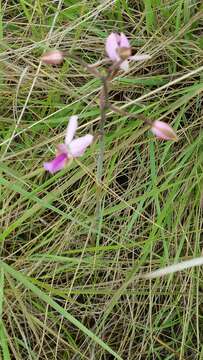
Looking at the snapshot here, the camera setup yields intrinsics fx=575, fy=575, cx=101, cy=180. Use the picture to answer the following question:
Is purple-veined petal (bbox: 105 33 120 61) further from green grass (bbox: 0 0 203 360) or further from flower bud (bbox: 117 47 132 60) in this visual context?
green grass (bbox: 0 0 203 360)

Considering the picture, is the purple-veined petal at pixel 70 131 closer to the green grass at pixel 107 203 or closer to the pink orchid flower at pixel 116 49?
the pink orchid flower at pixel 116 49

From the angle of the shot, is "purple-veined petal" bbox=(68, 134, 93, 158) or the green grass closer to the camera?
"purple-veined petal" bbox=(68, 134, 93, 158)

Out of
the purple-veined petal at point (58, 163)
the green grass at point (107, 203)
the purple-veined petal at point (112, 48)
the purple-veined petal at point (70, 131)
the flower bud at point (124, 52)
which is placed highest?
the flower bud at point (124, 52)

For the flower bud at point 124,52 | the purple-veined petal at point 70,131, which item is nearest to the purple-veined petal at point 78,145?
the purple-veined petal at point 70,131

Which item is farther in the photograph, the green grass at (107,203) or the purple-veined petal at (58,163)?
the green grass at (107,203)

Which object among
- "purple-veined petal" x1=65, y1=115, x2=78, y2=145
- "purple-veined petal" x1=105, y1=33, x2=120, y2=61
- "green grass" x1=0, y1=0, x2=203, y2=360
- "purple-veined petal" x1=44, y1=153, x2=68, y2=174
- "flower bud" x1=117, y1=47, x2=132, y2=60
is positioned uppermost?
"flower bud" x1=117, y1=47, x2=132, y2=60

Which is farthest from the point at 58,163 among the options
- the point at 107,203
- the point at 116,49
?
the point at 107,203

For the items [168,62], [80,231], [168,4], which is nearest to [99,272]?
[80,231]

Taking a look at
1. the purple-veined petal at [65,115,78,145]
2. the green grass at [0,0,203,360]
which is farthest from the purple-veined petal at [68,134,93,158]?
the green grass at [0,0,203,360]
